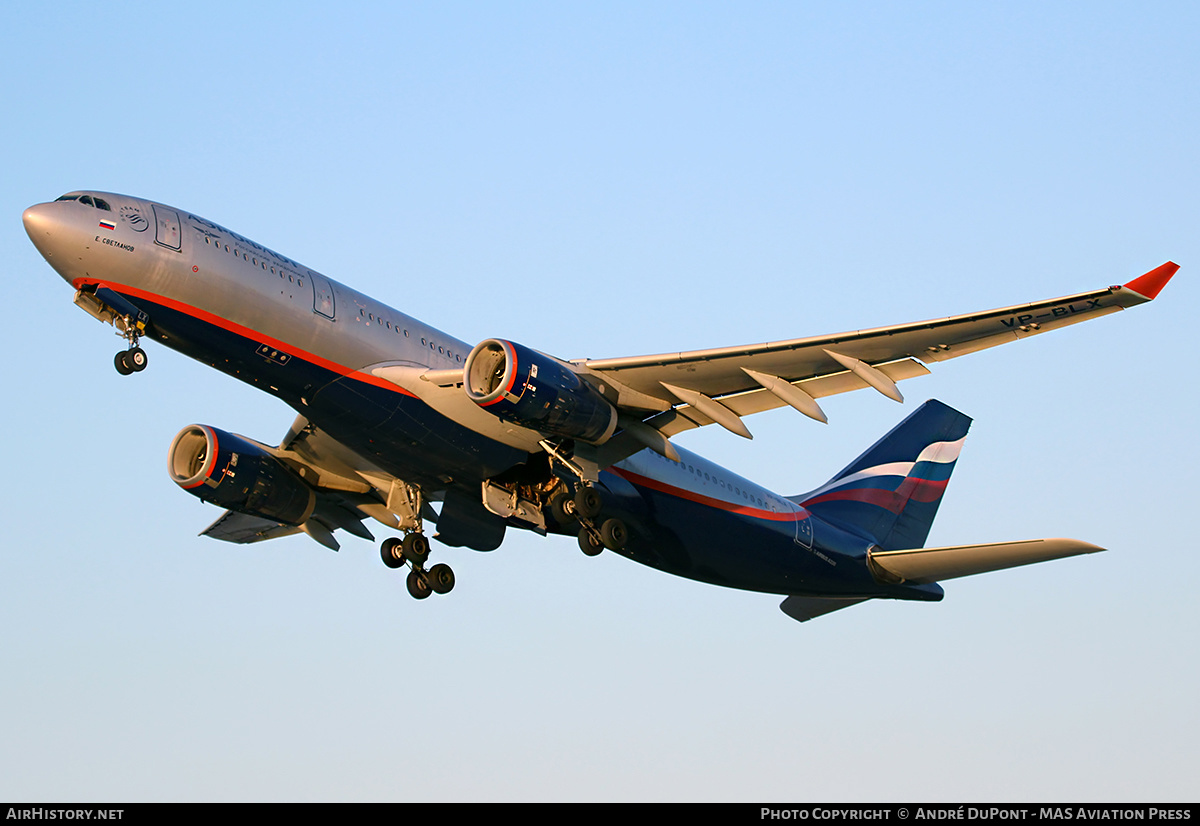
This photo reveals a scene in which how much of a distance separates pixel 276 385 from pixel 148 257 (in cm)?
341

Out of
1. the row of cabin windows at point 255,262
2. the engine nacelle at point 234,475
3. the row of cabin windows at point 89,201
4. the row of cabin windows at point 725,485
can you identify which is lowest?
the engine nacelle at point 234,475

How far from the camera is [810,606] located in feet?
110

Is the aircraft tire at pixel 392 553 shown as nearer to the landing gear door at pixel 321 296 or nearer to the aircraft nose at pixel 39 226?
the landing gear door at pixel 321 296

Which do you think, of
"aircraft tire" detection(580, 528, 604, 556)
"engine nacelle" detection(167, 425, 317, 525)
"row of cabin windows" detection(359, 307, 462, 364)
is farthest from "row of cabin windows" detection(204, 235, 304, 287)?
"aircraft tire" detection(580, 528, 604, 556)

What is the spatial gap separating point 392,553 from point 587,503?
5764mm

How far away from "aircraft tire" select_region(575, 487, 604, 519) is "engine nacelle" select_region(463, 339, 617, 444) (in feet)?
5.50

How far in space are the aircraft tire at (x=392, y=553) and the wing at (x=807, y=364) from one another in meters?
7.05

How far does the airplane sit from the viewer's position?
23297 millimetres

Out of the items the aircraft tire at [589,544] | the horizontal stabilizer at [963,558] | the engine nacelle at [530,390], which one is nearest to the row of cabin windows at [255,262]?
the engine nacelle at [530,390]

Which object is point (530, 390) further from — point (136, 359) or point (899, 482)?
point (899, 482)

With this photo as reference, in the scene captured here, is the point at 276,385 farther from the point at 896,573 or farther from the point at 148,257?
the point at 896,573

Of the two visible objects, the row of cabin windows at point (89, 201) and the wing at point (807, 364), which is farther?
the row of cabin windows at point (89, 201)

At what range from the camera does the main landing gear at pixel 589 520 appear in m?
26.6

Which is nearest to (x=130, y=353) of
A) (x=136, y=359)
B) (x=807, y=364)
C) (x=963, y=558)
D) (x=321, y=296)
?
(x=136, y=359)
